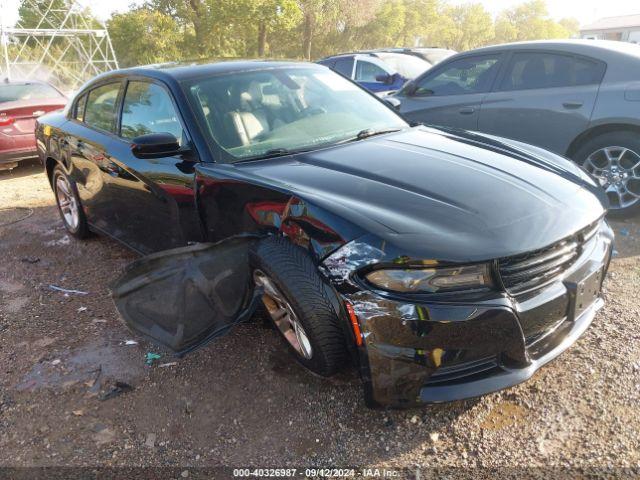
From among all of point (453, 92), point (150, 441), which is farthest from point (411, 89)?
point (150, 441)

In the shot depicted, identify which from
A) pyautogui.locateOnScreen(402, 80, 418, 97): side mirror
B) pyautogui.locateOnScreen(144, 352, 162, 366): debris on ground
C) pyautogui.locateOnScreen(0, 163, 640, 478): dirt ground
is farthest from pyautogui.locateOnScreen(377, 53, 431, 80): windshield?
pyautogui.locateOnScreen(144, 352, 162, 366): debris on ground

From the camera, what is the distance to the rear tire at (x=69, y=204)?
15.4ft

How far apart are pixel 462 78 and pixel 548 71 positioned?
0.94 m

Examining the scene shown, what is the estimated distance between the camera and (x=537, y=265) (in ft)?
6.93

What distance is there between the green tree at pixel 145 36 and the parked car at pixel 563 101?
22687mm

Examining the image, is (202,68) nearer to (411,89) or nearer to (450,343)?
(450,343)

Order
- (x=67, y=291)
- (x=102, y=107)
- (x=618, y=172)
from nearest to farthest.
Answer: (x=67, y=291) → (x=102, y=107) → (x=618, y=172)

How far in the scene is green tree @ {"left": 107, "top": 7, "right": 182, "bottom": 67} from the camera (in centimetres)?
2527

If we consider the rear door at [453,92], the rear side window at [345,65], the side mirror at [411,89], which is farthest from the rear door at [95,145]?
the rear side window at [345,65]

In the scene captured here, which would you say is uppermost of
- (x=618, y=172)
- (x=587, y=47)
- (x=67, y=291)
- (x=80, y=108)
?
(x=587, y=47)

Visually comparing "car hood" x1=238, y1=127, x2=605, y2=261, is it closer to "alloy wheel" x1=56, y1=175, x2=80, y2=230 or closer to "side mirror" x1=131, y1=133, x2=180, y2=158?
"side mirror" x1=131, y1=133, x2=180, y2=158

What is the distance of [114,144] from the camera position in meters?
3.72

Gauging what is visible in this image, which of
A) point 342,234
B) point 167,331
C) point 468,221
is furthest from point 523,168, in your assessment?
point 167,331

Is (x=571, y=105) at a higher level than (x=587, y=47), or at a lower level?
lower
